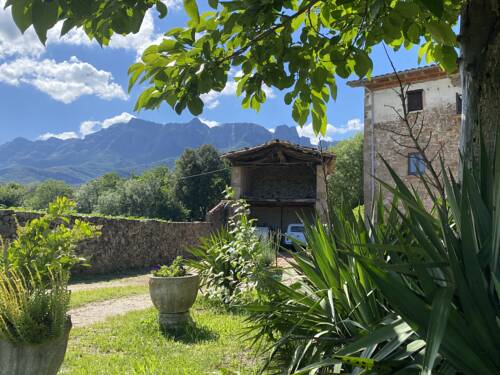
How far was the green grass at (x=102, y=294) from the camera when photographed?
7773 millimetres

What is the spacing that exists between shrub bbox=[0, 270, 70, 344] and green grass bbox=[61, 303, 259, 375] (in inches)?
41.1

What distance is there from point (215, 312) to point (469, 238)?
18.9 ft

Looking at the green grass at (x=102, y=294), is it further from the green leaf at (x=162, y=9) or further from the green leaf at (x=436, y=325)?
the green leaf at (x=436, y=325)

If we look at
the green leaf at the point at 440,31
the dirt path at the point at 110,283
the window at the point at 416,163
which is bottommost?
the dirt path at the point at 110,283

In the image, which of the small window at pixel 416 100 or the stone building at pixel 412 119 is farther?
the small window at pixel 416 100

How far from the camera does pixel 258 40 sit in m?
2.88

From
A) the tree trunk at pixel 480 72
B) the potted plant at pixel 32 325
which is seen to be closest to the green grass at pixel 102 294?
the potted plant at pixel 32 325

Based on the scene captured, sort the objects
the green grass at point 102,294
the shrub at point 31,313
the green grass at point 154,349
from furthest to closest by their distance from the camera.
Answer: the green grass at point 102,294
the green grass at point 154,349
the shrub at point 31,313

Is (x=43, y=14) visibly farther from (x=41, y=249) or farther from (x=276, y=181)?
(x=276, y=181)

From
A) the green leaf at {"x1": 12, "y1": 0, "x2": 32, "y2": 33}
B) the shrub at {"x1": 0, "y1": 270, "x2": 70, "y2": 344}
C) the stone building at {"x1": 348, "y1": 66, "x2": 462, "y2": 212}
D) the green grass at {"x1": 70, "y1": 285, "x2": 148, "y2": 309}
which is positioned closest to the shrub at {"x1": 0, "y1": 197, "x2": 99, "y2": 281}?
the shrub at {"x1": 0, "y1": 270, "x2": 70, "y2": 344}

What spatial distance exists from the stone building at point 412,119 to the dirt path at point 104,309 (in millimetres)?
11893

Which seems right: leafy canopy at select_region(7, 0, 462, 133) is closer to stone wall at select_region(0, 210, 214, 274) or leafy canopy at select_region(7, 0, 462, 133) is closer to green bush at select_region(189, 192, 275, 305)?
green bush at select_region(189, 192, 275, 305)

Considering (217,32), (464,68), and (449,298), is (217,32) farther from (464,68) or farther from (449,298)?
(449,298)

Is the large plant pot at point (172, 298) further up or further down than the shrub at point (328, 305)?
further down
